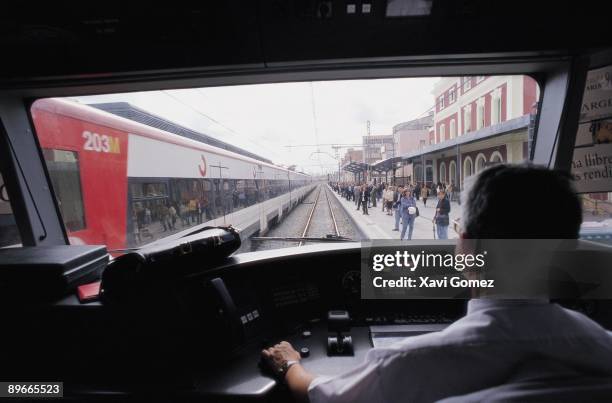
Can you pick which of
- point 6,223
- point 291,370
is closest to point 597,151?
point 291,370

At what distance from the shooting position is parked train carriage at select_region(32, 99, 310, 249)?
2552 mm

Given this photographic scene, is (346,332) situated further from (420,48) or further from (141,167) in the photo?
(141,167)

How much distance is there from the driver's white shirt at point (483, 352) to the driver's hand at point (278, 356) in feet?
1.94

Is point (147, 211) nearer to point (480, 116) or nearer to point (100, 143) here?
point (100, 143)

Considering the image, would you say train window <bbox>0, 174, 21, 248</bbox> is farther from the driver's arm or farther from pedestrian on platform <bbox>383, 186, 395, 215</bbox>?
pedestrian on platform <bbox>383, 186, 395, 215</bbox>

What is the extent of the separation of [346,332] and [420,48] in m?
1.61

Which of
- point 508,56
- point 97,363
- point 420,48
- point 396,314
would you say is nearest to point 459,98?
point 508,56

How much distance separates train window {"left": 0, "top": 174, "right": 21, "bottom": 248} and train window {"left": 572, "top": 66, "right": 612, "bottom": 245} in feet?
12.4

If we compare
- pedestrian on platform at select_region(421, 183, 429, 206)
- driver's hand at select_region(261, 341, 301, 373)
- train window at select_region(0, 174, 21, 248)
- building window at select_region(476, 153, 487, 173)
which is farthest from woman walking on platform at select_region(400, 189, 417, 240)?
train window at select_region(0, 174, 21, 248)

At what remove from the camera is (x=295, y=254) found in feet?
6.40

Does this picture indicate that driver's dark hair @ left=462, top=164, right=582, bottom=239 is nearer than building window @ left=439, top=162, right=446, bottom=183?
Yes

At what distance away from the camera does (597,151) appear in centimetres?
216

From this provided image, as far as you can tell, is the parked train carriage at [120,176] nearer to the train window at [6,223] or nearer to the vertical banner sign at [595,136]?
the train window at [6,223]

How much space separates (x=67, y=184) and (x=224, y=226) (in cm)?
164
